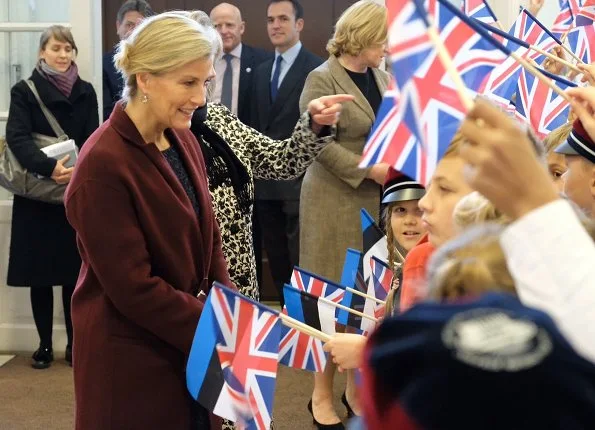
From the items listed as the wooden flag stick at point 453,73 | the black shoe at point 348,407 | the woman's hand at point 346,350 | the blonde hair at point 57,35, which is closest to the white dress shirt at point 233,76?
the blonde hair at point 57,35

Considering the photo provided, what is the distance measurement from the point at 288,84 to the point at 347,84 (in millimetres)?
999

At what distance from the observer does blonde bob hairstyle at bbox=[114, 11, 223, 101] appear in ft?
6.80

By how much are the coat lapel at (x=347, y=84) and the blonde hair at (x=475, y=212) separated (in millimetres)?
2113

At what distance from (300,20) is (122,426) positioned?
303cm

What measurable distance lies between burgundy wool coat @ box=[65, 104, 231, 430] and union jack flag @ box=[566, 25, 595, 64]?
1358 mm

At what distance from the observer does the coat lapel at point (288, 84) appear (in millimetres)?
4438

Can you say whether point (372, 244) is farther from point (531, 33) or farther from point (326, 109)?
point (531, 33)

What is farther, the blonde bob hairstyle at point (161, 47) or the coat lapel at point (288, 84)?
the coat lapel at point (288, 84)

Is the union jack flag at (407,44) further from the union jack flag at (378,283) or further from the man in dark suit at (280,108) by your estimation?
the man in dark suit at (280,108)

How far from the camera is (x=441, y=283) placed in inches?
34.8

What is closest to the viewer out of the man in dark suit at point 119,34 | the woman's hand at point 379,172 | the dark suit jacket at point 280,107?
the woman's hand at point 379,172

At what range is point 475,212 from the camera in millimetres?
1348

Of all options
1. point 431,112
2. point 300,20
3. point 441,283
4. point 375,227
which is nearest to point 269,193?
point 300,20

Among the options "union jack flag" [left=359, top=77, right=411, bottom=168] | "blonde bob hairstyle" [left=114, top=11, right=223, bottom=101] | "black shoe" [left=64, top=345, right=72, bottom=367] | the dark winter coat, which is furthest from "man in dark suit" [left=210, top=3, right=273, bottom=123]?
"union jack flag" [left=359, top=77, right=411, bottom=168]
